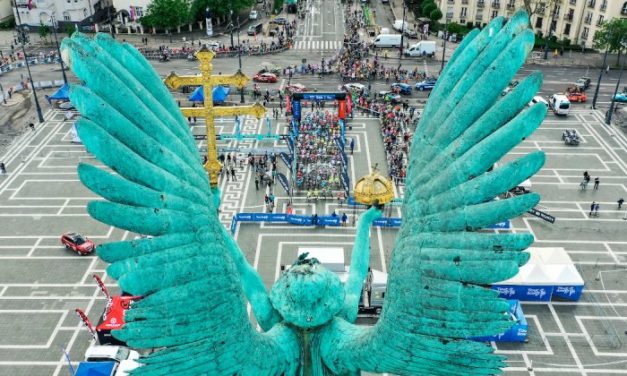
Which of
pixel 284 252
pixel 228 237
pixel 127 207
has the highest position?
pixel 127 207

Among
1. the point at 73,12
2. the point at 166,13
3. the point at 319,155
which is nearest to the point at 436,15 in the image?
the point at 166,13

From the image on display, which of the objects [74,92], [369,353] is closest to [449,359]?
[369,353]

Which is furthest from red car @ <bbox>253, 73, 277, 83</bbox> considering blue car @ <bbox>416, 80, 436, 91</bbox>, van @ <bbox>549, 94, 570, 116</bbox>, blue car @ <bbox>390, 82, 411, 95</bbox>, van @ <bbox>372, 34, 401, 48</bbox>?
van @ <bbox>549, 94, 570, 116</bbox>

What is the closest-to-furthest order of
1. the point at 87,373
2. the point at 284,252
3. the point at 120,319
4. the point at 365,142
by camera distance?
the point at 87,373
the point at 120,319
the point at 284,252
the point at 365,142

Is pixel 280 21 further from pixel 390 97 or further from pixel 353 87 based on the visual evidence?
pixel 390 97

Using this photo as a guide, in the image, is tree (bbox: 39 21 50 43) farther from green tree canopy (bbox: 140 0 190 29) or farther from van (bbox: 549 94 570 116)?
van (bbox: 549 94 570 116)

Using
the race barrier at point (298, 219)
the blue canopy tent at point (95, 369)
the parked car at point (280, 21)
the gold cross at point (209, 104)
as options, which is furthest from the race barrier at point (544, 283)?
the parked car at point (280, 21)

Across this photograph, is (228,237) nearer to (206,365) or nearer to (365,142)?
(206,365)
